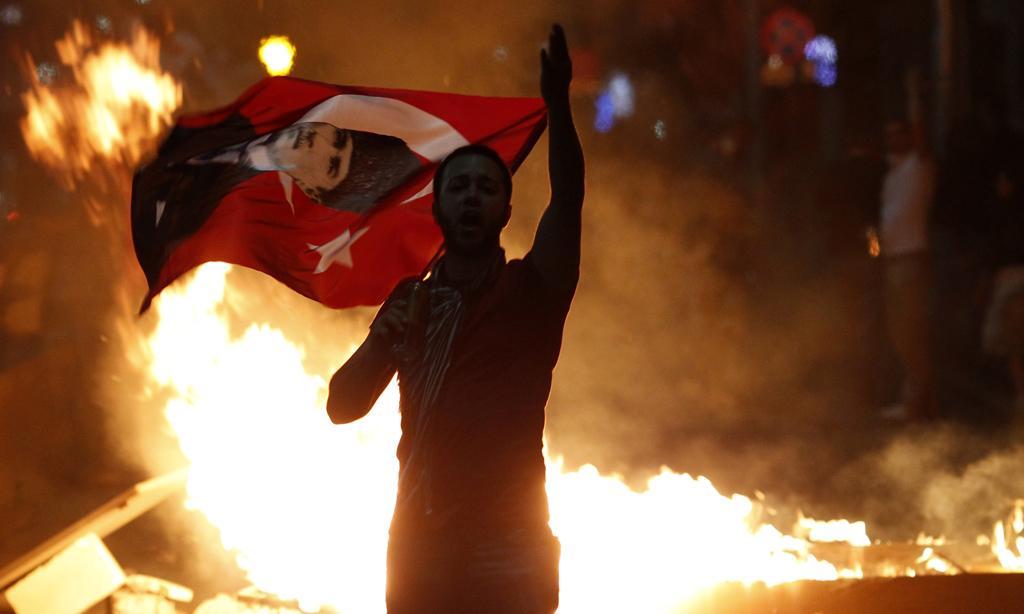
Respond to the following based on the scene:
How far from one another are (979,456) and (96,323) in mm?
6135

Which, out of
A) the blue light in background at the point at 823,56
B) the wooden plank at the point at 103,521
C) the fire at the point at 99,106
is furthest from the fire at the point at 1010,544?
the blue light in background at the point at 823,56

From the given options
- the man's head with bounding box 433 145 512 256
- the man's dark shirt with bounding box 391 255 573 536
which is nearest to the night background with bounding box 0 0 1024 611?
the man's dark shirt with bounding box 391 255 573 536

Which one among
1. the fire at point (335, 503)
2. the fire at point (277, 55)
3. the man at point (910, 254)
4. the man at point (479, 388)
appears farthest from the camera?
the fire at point (277, 55)

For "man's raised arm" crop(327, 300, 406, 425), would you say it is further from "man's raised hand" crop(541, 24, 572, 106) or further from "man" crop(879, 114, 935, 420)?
"man" crop(879, 114, 935, 420)

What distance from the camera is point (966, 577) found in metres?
4.50

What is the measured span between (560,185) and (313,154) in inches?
60.6

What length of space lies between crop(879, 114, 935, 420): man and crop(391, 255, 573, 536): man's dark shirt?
275 inches

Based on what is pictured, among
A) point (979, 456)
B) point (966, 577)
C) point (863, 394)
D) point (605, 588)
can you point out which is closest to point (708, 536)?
point (605, 588)

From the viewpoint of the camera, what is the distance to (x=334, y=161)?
4.18 meters

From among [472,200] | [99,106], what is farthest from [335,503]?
[99,106]

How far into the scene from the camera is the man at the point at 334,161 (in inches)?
163

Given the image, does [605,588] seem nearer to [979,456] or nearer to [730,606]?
[730,606]

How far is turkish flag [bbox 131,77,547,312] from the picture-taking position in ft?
13.3

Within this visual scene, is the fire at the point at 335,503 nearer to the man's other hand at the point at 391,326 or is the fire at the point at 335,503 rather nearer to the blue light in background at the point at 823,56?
the man's other hand at the point at 391,326
